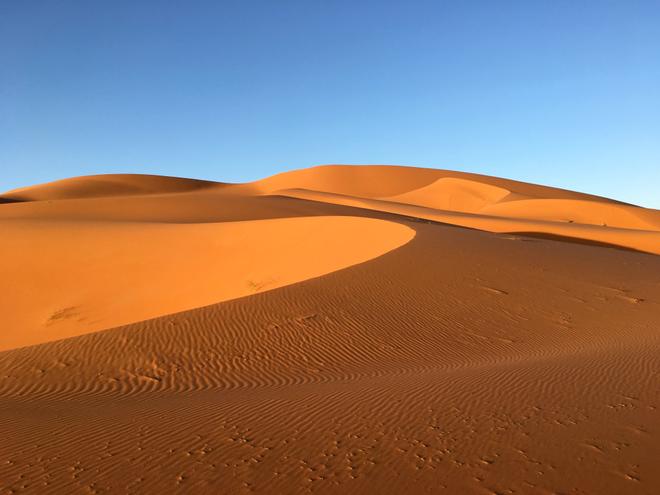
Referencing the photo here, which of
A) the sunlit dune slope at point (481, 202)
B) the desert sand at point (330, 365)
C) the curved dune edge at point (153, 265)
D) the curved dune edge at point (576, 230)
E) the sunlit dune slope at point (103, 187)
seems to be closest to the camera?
the desert sand at point (330, 365)

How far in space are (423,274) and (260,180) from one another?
2735 inches

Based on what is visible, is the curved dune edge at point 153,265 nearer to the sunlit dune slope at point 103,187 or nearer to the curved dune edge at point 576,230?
the curved dune edge at point 576,230

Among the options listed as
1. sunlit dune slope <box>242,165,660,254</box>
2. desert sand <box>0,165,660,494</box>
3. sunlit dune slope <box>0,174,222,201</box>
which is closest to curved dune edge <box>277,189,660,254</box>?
sunlit dune slope <box>242,165,660,254</box>

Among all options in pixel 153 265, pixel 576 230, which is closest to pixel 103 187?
pixel 153 265

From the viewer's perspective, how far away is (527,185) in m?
72.1

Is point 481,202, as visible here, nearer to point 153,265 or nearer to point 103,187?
point 103,187

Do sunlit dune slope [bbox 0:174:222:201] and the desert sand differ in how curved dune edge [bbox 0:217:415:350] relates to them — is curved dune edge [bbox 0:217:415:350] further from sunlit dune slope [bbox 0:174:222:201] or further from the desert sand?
sunlit dune slope [bbox 0:174:222:201]

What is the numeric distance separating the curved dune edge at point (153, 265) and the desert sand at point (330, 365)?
0.31ft

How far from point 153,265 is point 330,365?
38.8 feet

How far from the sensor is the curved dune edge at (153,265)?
15.0 meters

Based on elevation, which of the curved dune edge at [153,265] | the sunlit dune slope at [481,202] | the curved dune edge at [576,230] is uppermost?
the sunlit dune slope at [481,202]

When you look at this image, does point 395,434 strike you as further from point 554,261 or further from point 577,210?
point 577,210

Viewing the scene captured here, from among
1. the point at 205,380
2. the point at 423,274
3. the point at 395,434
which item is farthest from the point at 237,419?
the point at 423,274

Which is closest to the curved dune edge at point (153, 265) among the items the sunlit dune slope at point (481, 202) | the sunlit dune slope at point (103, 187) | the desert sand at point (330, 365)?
the desert sand at point (330, 365)
